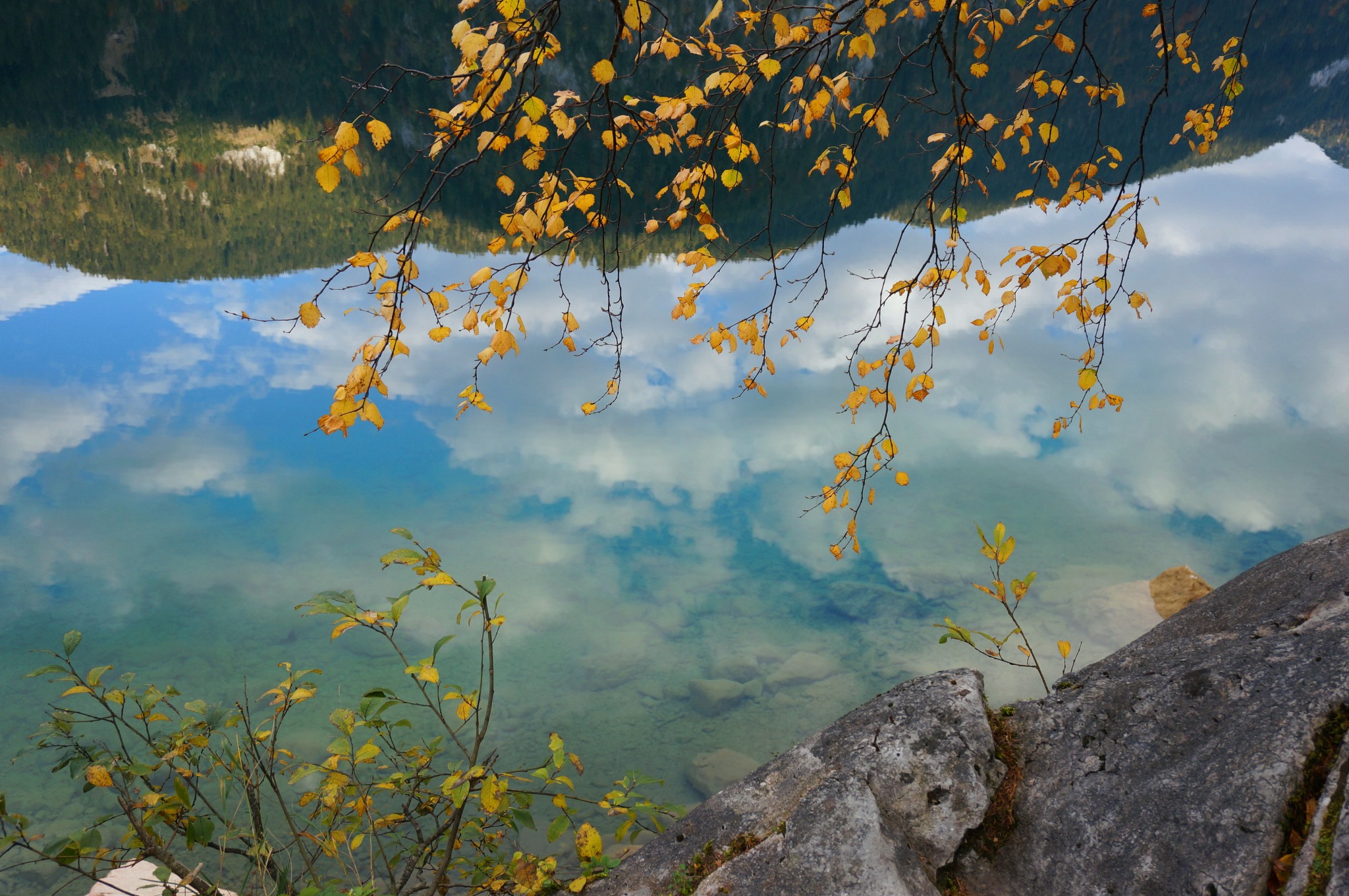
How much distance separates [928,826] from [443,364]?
1183cm

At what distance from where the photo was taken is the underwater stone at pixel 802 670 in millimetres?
6367

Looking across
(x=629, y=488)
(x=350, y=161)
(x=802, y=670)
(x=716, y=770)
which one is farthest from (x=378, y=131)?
(x=629, y=488)

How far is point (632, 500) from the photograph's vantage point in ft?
29.9

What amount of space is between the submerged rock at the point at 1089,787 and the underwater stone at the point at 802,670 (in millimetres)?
3685

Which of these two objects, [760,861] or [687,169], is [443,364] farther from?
[760,861]

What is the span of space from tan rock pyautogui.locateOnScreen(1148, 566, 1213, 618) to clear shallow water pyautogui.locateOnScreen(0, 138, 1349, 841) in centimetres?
26

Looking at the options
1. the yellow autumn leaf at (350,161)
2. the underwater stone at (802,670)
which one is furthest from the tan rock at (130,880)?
the underwater stone at (802,670)

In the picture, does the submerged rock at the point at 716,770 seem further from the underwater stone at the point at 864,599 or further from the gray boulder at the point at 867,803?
the gray boulder at the point at 867,803

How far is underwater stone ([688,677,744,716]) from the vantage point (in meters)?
→ 6.07

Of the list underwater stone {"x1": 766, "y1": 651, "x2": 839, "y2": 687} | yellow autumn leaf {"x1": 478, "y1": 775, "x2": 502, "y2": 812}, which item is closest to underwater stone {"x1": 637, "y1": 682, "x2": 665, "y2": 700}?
underwater stone {"x1": 766, "y1": 651, "x2": 839, "y2": 687}

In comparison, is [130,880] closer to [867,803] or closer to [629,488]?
[867,803]

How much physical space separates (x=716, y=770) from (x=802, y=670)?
4.53 ft

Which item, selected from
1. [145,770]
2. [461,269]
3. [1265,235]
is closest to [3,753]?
[145,770]

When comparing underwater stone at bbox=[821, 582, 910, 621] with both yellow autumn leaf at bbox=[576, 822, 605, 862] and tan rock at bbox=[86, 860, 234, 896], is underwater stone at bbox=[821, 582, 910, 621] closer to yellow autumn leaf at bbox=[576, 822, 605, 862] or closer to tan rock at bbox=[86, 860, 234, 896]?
yellow autumn leaf at bbox=[576, 822, 605, 862]
